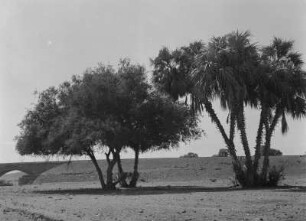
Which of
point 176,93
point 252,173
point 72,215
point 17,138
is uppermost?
point 176,93

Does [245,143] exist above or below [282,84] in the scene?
below

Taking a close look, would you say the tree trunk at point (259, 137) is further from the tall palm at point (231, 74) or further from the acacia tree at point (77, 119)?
Result: the acacia tree at point (77, 119)

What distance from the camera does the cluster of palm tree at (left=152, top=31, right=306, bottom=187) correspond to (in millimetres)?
30391

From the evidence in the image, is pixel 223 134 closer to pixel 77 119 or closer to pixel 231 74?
pixel 231 74

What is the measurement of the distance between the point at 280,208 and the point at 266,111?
16.0 m

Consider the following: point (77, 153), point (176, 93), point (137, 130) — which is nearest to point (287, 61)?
point (176, 93)

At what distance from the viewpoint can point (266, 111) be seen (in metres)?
32.4

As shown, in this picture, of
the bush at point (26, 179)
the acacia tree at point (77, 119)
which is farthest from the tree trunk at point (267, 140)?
the bush at point (26, 179)

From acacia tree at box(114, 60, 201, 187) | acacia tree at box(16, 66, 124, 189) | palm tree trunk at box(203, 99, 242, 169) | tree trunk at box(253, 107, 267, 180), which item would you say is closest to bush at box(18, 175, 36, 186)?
acacia tree at box(16, 66, 124, 189)

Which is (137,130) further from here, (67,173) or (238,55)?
(67,173)

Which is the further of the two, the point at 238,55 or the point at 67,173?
the point at 67,173

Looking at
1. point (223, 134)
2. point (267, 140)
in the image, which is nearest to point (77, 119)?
point (223, 134)

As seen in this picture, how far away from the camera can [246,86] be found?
31828 millimetres

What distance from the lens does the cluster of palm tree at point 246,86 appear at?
1196 inches
